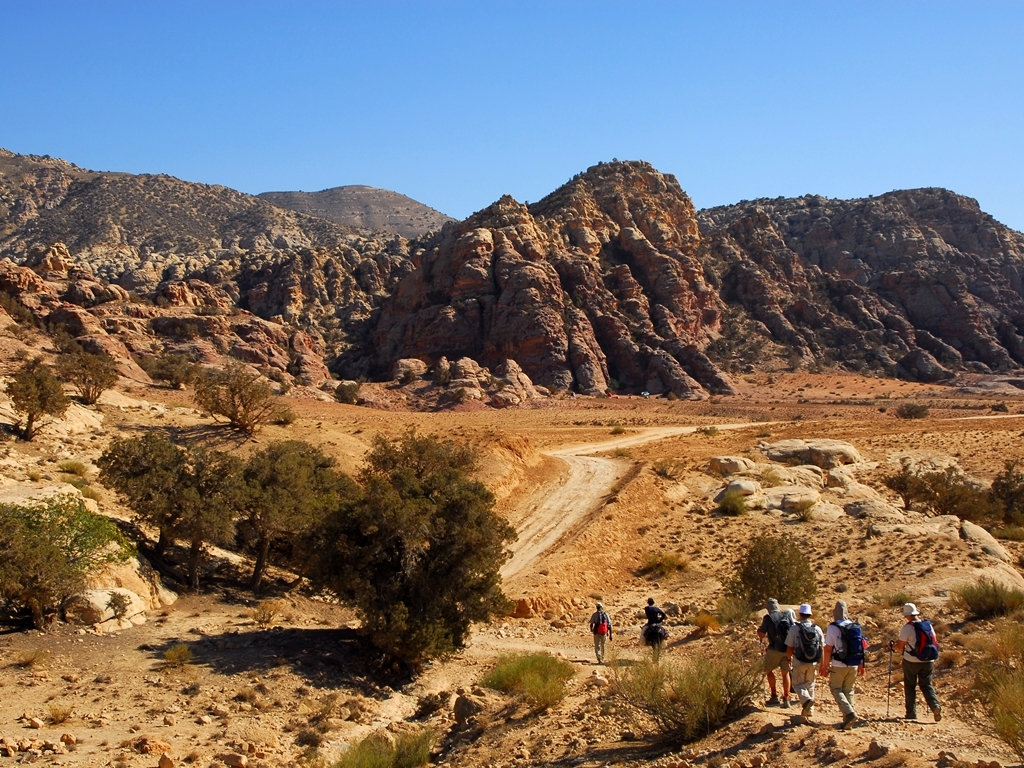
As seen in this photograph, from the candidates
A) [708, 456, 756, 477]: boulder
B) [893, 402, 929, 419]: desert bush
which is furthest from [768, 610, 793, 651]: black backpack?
[893, 402, 929, 419]: desert bush

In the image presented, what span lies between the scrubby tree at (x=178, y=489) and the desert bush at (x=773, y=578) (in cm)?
1160

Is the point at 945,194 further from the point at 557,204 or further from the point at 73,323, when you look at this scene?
the point at 73,323

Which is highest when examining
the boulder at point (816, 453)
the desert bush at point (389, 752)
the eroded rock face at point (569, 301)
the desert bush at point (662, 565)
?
the eroded rock face at point (569, 301)

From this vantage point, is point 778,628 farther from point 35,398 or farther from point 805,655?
point 35,398

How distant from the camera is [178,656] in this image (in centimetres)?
1260

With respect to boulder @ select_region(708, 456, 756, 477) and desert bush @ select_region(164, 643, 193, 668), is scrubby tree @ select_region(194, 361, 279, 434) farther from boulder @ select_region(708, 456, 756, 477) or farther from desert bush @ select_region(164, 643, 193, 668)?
boulder @ select_region(708, 456, 756, 477)

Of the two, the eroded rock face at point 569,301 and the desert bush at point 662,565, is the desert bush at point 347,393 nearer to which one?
the eroded rock face at point 569,301

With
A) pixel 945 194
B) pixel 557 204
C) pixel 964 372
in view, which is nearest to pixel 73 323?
pixel 557 204

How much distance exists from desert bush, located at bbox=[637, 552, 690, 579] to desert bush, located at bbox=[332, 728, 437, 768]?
12.2 metres

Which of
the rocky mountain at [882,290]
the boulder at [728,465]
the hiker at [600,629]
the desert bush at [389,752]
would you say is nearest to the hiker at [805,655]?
the desert bush at [389,752]

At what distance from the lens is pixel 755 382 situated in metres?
72.5

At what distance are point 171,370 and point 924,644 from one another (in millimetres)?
39501

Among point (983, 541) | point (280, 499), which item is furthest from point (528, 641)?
point (983, 541)

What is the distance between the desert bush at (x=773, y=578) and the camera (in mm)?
16750
